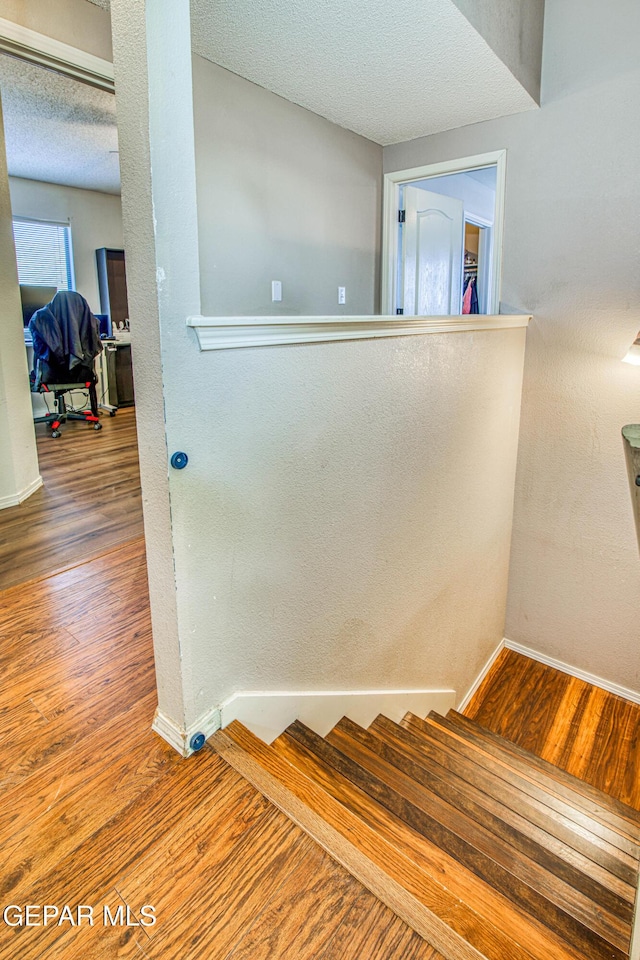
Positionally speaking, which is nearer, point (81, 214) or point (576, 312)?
point (576, 312)

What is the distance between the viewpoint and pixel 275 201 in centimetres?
262

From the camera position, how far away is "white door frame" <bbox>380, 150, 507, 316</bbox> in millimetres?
3041

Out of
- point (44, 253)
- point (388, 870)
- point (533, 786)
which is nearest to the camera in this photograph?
point (388, 870)

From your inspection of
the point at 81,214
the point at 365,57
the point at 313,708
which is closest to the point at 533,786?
the point at 313,708

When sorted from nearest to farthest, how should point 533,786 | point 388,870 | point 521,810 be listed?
point 388,870 < point 521,810 < point 533,786

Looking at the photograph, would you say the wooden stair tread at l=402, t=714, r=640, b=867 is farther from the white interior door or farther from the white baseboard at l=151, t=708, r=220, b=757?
the white interior door

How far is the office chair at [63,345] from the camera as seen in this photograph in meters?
4.77

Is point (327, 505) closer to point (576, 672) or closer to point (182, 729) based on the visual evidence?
point (182, 729)

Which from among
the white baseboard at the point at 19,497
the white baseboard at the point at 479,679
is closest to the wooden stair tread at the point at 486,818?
the white baseboard at the point at 479,679

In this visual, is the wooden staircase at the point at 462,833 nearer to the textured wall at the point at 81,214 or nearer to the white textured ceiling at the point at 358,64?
the white textured ceiling at the point at 358,64

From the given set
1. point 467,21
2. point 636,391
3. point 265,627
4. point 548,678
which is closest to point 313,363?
point 265,627

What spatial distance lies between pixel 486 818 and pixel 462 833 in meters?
0.15

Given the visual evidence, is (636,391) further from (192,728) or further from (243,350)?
(192,728)

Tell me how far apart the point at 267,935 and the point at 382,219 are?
352cm
